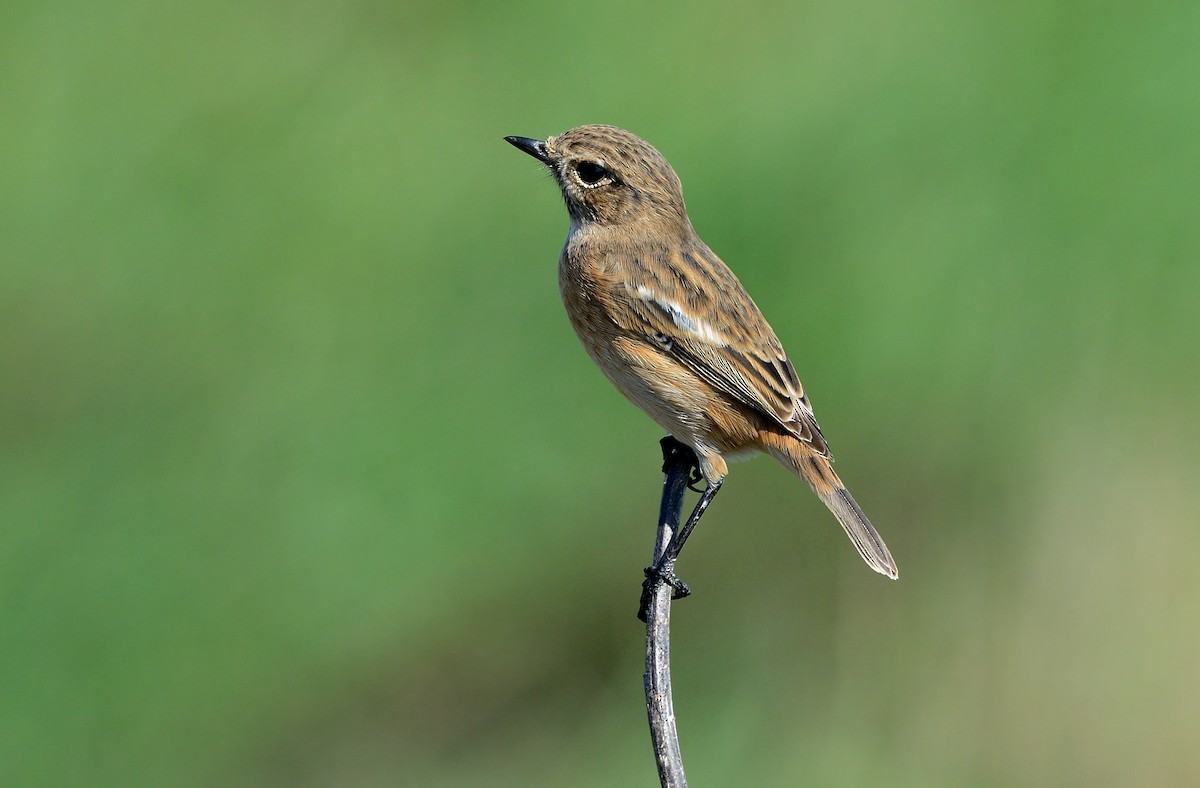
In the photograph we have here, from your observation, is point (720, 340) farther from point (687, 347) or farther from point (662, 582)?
point (662, 582)

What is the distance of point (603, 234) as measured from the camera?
16.3ft

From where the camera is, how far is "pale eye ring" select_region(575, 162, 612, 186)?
4.94 m

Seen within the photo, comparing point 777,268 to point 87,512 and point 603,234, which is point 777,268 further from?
Answer: point 87,512

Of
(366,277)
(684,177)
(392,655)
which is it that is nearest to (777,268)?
(684,177)

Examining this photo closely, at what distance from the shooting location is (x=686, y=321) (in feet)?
15.5

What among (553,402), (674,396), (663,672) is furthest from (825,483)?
(663,672)

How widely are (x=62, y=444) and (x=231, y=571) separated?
96cm

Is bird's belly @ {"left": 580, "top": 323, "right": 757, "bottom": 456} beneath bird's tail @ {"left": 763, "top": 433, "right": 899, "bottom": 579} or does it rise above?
above

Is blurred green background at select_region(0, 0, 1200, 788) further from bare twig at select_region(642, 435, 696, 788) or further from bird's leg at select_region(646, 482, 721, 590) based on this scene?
bare twig at select_region(642, 435, 696, 788)

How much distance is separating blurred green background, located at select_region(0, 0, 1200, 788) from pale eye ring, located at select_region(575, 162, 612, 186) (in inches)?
35.1

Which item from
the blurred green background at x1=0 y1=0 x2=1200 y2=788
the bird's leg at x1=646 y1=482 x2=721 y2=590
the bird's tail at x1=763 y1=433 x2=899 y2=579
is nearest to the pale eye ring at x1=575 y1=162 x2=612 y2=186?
the blurred green background at x1=0 y1=0 x2=1200 y2=788

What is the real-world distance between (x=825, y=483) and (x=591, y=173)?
4.39 feet

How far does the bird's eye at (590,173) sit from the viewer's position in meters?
4.94

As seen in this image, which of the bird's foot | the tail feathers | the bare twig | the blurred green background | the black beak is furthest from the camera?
the blurred green background
